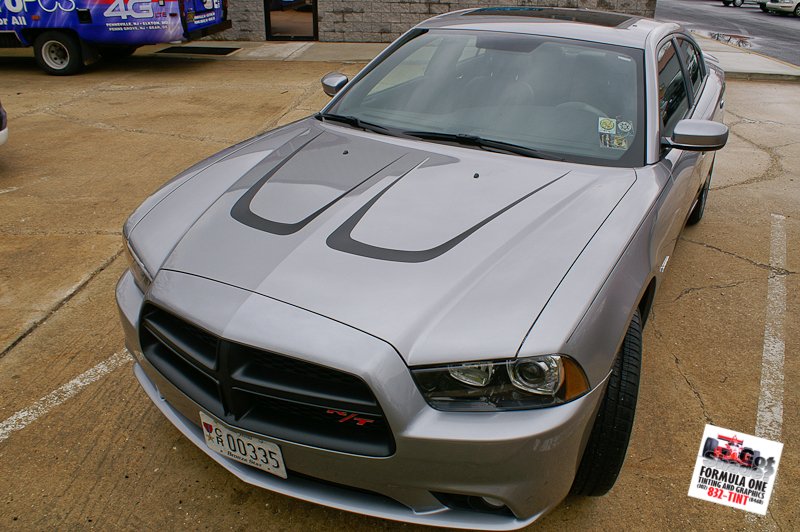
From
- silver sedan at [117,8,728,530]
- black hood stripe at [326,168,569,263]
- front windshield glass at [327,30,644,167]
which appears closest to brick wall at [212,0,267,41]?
front windshield glass at [327,30,644,167]

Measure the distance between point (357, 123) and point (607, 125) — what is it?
47.7 inches

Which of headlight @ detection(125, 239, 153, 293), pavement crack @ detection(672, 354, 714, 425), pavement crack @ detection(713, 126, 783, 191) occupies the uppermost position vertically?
headlight @ detection(125, 239, 153, 293)

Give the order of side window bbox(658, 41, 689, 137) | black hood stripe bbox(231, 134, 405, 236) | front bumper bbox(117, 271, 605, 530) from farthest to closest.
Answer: side window bbox(658, 41, 689, 137) < black hood stripe bbox(231, 134, 405, 236) < front bumper bbox(117, 271, 605, 530)

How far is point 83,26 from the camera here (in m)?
9.85

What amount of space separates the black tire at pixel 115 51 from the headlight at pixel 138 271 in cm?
962

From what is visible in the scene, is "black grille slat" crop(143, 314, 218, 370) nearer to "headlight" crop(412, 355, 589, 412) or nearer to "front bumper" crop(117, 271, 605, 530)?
"front bumper" crop(117, 271, 605, 530)

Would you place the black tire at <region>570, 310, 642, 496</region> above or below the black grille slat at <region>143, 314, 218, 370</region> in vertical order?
below

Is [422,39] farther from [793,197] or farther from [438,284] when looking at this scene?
[793,197]

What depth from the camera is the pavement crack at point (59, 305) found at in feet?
11.3

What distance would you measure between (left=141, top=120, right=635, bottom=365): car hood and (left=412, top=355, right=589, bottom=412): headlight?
0.20 feet

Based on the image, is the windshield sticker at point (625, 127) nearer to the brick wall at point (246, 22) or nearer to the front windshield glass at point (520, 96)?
the front windshield glass at point (520, 96)

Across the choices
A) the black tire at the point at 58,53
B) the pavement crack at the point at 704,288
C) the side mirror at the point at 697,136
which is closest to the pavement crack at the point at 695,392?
the pavement crack at the point at 704,288

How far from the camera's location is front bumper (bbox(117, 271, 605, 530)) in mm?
1913

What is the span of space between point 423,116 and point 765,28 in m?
22.1
